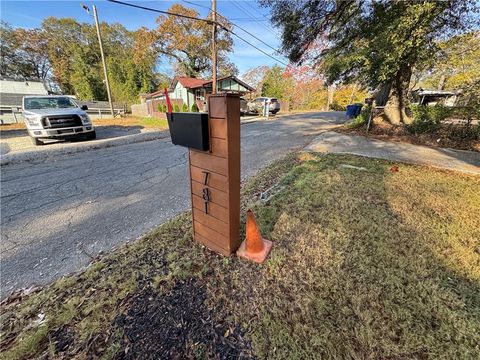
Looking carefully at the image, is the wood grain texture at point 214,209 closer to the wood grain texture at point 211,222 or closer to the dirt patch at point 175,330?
the wood grain texture at point 211,222

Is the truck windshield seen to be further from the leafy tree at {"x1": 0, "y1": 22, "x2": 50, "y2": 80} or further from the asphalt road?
the leafy tree at {"x1": 0, "y1": 22, "x2": 50, "y2": 80}

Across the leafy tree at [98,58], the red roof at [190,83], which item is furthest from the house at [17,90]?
the red roof at [190,83]

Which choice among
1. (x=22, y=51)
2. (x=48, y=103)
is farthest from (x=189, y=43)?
(x=22, y=51)

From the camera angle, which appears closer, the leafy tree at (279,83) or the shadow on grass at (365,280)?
the shadow on grass at (365,280)

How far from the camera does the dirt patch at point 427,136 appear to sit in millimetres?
6822

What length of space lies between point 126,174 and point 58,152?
11.1 feet

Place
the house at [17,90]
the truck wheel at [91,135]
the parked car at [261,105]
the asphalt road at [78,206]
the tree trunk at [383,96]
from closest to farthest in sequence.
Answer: the asphalt road at [78,206]
the truck wheel at [91,135]
the tree trunk at [383,96]
the parked car at [261,105]
the house at [17,90]

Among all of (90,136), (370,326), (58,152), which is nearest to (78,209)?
(370,326)

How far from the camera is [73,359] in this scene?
123 cm

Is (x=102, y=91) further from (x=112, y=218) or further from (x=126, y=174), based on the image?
(x=112, y=218)

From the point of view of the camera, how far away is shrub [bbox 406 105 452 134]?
7241 mm

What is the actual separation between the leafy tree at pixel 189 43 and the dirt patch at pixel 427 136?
21.9 meters

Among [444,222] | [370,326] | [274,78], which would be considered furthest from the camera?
[274,78]

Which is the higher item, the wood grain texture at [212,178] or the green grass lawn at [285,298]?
the wood grain texture at [212,178]
